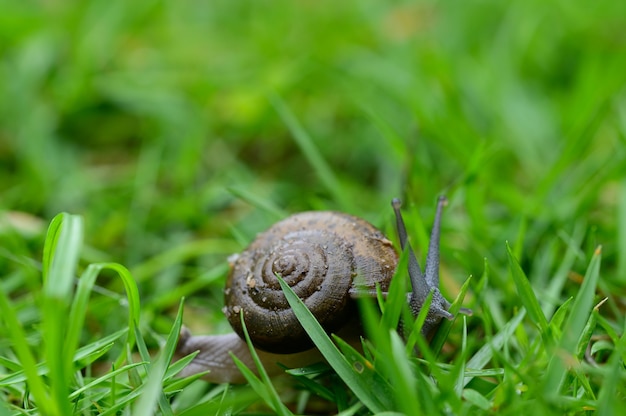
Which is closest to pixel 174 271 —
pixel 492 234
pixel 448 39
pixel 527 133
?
pixel 492 234

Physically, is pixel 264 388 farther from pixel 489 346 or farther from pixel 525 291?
pixel 525 291

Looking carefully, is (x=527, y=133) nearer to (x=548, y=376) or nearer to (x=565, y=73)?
(x=565, y=73)

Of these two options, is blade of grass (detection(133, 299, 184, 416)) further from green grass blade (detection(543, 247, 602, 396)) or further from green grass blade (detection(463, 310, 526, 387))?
green grass blade (detection(543, 247, 602, 396))

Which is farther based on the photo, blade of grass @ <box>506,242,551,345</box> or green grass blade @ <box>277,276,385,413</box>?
blade of grass @ <box>506,242,551,345</box>

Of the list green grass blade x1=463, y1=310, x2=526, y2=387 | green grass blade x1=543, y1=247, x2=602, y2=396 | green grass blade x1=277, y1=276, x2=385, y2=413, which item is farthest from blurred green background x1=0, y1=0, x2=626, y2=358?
green grass blade x1=277, y1=276, x2=385, y2=413

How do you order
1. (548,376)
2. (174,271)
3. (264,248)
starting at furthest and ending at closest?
(174,271)
(264,248)
(548,376)

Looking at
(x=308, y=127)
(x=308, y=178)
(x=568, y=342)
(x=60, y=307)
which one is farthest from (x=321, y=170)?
(x=60, y=307)
